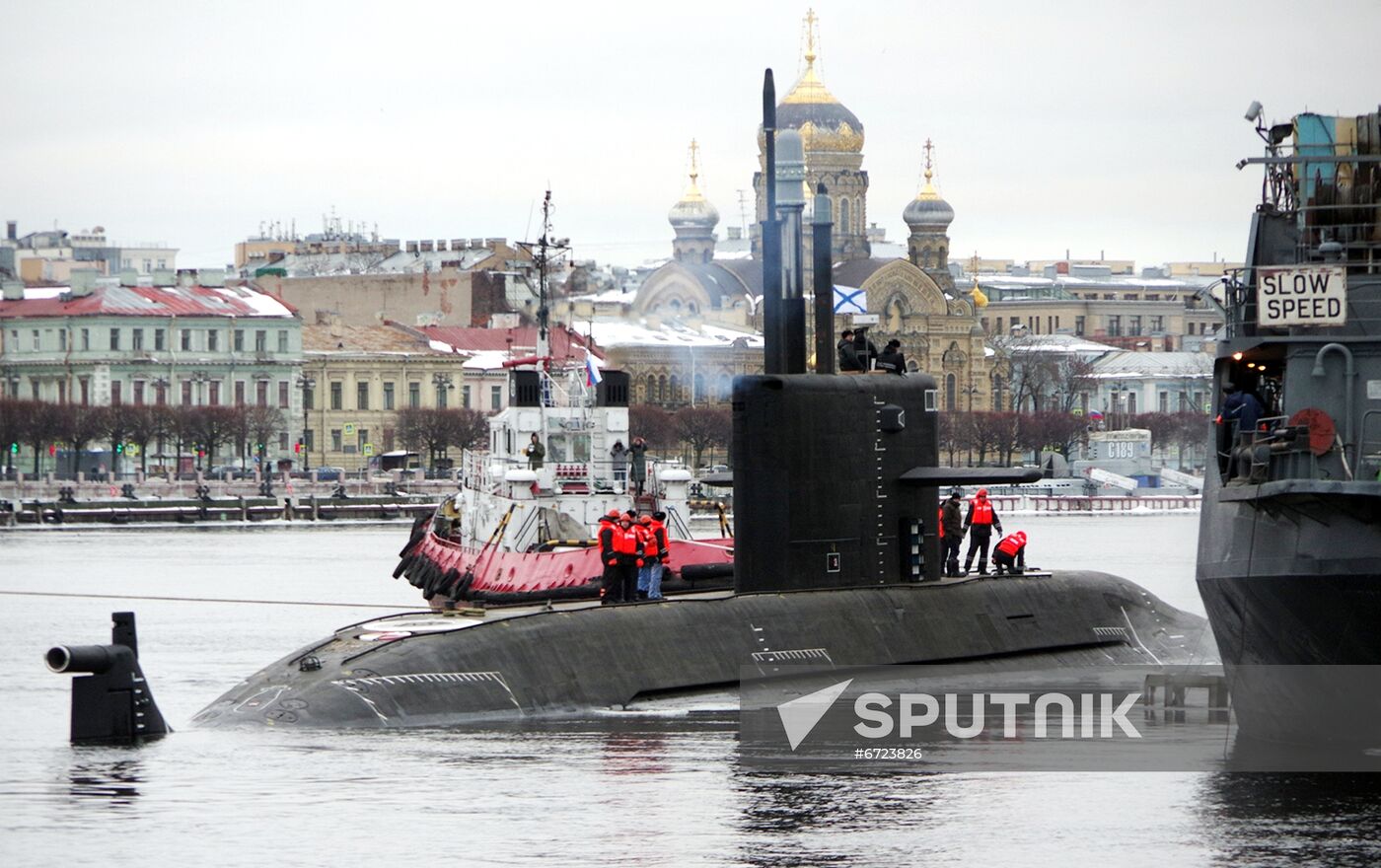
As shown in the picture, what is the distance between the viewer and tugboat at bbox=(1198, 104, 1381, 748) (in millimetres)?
16734

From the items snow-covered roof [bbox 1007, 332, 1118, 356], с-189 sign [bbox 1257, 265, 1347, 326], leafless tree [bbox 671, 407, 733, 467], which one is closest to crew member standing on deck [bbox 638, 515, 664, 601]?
с-189 sign [bbox 1257, 265, 1347, 326]

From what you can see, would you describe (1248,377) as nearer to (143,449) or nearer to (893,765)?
(893,765)

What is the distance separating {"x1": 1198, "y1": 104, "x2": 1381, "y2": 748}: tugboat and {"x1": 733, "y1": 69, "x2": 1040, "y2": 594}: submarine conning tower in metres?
4.50

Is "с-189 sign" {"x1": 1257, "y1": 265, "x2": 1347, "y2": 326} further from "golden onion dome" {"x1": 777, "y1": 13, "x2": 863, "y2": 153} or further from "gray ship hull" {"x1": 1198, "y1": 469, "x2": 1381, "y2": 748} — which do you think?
"golden onion dome" {"x1": 777, "y1": 13, "x2": 863, "y2": 153}

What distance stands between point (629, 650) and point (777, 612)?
1756 mm

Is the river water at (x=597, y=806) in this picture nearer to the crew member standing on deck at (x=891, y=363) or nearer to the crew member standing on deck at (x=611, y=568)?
the crew member standing on deck at (x=611, y=568)

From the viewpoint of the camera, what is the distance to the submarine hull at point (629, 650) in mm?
20219

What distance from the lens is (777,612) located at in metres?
23.0

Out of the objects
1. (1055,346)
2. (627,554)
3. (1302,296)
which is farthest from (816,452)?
(1055,346)

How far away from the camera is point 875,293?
128 m

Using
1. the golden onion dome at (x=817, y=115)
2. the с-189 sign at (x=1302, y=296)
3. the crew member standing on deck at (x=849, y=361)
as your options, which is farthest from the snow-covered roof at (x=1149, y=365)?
the с-189 sign at (x=1302, y=296)

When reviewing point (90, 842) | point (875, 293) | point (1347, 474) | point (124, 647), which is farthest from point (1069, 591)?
point (875, 293)

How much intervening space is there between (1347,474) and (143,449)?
77.4m

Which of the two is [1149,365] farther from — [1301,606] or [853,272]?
[1301,606]
